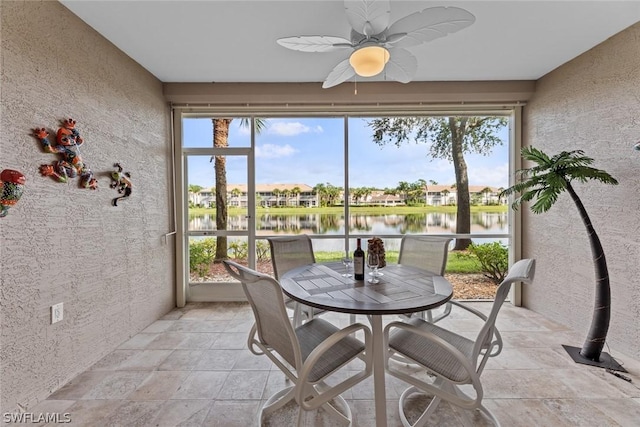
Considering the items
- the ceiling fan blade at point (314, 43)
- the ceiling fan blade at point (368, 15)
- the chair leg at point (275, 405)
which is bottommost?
the chair leg at point (275, 405)

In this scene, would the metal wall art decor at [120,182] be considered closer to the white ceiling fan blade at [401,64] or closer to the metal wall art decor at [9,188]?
the metal wall art decor at [9,188]

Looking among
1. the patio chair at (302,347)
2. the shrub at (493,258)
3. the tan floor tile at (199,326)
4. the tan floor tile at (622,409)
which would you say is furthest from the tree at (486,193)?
the tan floor tile at (199,326)

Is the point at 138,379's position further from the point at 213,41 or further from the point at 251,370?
the point at 213,41

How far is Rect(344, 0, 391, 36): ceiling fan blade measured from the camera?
4.58 feet

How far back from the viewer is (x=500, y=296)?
48.7 inches

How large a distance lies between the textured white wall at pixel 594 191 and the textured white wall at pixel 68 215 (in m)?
4.12

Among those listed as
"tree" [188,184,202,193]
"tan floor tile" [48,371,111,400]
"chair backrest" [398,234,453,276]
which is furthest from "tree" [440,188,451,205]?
"tan floor tile" [48,371,111,400]

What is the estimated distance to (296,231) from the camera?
11.7ft

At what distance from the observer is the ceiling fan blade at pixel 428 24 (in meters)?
1.34

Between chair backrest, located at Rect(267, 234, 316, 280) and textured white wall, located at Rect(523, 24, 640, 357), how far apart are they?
2.55 metres

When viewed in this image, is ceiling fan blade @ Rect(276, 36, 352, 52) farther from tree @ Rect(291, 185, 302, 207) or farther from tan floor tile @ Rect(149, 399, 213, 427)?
tan floor tile @ Rect(149, 399, 213, 427)

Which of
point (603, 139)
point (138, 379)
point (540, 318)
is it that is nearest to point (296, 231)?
point (138, 379)

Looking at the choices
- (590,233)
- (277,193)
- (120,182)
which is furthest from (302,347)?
(590,233)

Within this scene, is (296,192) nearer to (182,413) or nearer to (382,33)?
(382,33)
